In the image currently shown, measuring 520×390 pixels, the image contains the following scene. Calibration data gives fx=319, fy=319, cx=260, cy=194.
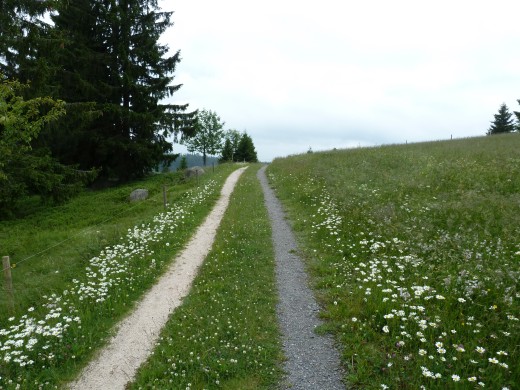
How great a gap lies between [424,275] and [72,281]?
30.2ft

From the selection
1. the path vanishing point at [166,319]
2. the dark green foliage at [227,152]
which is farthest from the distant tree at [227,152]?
the path vanishing point at [166,319]

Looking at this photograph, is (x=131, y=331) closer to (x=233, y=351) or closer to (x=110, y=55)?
(x=233, y=351)

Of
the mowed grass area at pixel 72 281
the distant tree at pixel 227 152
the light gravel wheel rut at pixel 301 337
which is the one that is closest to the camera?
the light gravel wheel rut at pixel 301 337

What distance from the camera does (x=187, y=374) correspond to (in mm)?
5391

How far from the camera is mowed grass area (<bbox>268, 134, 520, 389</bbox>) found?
194 inches

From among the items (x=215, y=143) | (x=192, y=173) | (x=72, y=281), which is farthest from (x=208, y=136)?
(x=72, y=281)

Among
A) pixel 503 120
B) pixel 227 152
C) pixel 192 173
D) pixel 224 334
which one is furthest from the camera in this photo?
pixel 227 152

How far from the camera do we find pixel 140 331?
6.70 m

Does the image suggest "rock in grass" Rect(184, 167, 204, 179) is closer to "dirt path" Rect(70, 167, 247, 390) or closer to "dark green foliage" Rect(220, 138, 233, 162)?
"dirt path" Rect(70, 167, 247, 390)

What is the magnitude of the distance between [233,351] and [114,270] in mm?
5181

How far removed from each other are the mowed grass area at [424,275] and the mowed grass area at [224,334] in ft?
4.30

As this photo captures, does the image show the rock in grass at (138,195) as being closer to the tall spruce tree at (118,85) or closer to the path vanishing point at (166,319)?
the tall spruce tree at (118,85)

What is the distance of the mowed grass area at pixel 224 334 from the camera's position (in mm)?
5262

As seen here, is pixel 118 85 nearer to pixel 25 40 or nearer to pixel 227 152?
pixel 25 40
